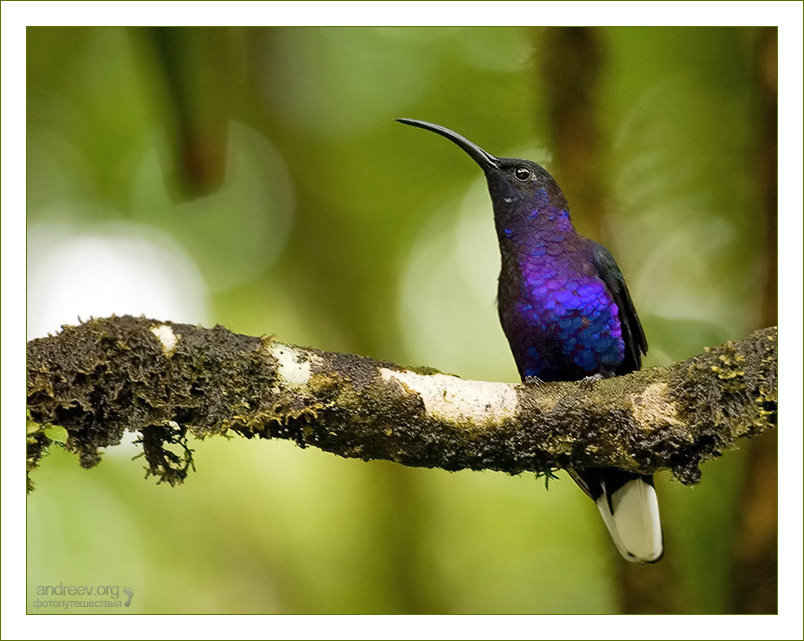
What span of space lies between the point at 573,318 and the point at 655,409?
1.61 ft

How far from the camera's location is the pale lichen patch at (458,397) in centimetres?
222

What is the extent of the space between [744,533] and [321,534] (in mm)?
1619

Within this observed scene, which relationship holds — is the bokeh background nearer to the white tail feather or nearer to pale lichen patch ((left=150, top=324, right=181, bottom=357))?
the white tail feather

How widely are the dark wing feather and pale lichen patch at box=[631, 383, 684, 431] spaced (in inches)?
16.7

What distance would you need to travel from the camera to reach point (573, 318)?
2645mm

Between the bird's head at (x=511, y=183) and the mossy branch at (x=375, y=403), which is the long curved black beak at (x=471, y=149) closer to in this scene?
the bird's head at (x=511, y=183)

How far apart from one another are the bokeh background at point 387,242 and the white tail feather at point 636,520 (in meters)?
0.11

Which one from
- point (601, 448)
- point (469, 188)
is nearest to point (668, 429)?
point (601, 448)

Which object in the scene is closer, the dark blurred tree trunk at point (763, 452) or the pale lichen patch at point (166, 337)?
the pale lichen patch at point (166, 337)

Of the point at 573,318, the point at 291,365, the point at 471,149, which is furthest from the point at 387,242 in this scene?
the point at 291,365

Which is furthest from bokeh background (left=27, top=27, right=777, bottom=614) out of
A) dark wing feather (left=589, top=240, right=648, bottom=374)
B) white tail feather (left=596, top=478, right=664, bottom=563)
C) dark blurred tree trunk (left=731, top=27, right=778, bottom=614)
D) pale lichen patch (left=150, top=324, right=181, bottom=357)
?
pale lichen patch (left=150, top=324, right=181, bottom=357)

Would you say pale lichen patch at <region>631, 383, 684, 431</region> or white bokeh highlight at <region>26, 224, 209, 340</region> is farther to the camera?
white bokeh highlight at <region>26, 224, 209, 340</region>

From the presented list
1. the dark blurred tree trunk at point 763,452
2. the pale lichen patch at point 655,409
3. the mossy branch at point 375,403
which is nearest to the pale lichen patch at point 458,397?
the mossy branch at point 375,403

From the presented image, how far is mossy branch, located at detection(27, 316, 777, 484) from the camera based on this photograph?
2168mm
